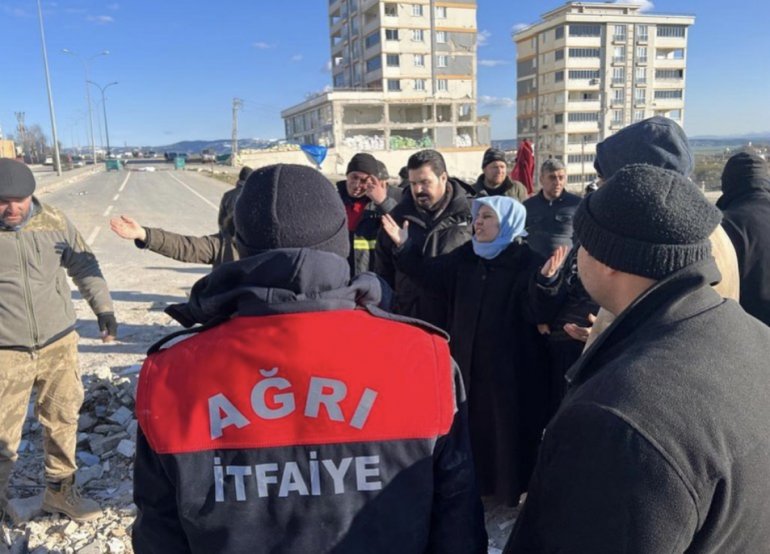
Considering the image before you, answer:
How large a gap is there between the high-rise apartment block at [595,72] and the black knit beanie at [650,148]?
238ft

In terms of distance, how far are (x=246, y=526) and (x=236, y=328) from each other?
17.5 inches

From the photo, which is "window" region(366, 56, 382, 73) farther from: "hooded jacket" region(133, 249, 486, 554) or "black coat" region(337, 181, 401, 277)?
→ "hooded jacket" region(133, 249, 486, 554)

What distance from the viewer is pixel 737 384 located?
1.21 m

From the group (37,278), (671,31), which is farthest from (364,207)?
(671,31)

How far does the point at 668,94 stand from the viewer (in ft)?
259

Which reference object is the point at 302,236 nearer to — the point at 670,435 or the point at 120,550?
the point at 670,435

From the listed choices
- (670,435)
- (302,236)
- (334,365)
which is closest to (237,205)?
(302,236)

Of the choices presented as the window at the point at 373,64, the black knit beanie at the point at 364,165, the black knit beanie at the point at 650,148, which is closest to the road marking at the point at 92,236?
the black knit beanie at the point at 364,165

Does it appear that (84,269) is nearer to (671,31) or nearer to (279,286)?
(279,286)

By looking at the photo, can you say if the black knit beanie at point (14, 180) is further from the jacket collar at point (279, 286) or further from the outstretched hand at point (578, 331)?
the outstretched hand at point (578, 331)

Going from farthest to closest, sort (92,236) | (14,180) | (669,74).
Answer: (669,74)
(92,236)
(14,180)

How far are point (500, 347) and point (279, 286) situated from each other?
7.49 ft

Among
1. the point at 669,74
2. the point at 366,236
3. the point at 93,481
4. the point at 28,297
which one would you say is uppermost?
the point at 669,74

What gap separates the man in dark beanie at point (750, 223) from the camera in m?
3.45
